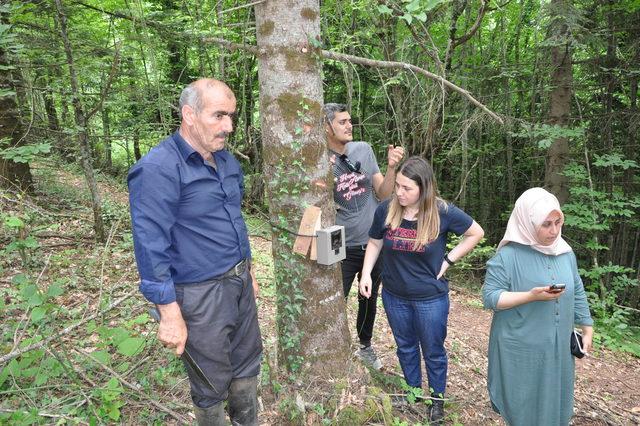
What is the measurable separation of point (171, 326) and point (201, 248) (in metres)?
0.43

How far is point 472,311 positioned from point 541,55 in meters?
7.22

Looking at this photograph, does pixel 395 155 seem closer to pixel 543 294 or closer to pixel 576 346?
pixel 543 294

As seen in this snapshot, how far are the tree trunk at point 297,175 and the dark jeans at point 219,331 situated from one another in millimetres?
285

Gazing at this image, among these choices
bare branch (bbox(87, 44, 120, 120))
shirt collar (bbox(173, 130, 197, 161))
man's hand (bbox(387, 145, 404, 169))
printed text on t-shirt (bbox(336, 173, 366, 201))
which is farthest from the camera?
bare branch (bbox(87, 44, 120, 120))

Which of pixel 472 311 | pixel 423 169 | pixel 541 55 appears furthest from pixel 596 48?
pixel 423 169

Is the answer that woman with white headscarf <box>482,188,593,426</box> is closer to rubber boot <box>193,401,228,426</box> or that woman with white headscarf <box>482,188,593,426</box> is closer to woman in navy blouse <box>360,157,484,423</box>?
woman in navy blouse <box>360,157,484,423</box>

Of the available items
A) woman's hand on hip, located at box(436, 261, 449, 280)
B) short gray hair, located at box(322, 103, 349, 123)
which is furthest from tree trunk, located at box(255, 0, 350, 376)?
short gray hair, located at box(322, 103, 349, 123)

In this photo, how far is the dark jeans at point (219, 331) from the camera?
2.20 m

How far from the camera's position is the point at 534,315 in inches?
→ 98.3

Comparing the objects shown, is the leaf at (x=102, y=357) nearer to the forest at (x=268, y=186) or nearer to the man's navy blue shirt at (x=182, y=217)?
the forest at (x=268, y=186)

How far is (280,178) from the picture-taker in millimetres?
2510

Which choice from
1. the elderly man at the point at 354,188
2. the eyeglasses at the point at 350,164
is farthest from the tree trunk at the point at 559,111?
the eyeglasses at the point at 350,164

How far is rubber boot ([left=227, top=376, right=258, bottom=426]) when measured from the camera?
2.51 metres

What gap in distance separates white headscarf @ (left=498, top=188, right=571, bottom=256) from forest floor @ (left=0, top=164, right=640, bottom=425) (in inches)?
54.3
